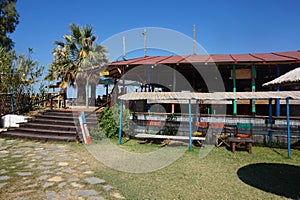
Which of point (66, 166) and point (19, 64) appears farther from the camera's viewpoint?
point (19, 64)

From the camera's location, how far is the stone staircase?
8031 mm

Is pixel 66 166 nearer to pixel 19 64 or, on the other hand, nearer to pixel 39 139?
pixel 39 139

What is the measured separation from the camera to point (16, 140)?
7949 millimetres

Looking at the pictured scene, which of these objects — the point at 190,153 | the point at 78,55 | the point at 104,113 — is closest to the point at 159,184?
the point at 190,153

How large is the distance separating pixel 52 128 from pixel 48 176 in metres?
5.14

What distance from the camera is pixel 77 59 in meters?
15.7

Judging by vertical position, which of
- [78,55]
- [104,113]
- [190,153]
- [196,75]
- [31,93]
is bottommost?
[190,153]

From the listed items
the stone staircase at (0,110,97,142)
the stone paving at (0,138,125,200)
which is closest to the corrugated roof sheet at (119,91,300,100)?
the stone staircase at (0,110,97,142)

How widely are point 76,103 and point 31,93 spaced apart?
4.72 metres

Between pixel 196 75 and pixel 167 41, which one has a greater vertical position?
pixel 167 41

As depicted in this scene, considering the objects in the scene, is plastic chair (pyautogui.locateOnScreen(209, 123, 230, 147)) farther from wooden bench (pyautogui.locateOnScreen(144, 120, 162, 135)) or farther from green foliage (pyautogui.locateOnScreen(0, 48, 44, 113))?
green foliage (pyautogui.locateOnScreen(0, 48, 44, 113))

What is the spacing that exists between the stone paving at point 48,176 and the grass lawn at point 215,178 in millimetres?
316

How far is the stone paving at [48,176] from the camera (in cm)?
340

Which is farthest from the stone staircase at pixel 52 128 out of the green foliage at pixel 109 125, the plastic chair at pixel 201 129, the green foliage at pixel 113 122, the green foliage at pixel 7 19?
the green foliage at pixel 7 19
